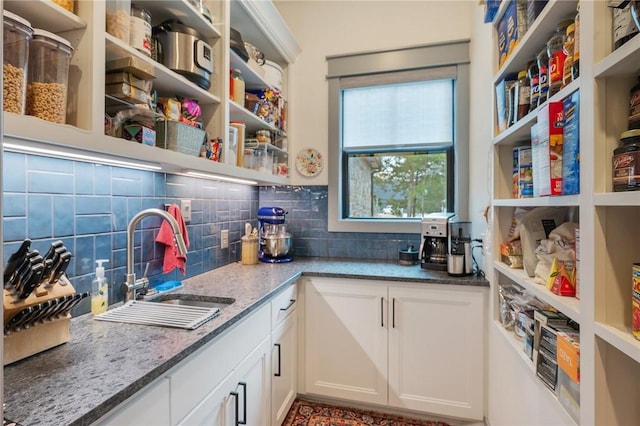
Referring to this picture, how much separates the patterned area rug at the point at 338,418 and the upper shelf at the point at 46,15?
2058 millimetres

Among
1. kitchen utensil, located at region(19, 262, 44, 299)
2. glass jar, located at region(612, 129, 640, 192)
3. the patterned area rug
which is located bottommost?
the patterned area rug

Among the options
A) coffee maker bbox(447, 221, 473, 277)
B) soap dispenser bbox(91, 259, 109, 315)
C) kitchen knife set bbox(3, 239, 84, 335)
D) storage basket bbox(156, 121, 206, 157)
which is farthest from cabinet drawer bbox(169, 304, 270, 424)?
coffee maker bbox(447, 221, 473, 277)

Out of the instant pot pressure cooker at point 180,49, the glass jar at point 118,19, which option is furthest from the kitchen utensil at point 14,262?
the instant pot pressure cooker at point 180,49

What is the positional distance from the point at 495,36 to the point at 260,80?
1.38m

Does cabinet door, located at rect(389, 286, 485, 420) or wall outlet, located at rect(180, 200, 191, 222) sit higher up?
wall outlet, located at rect(180, 200, 191, 222)

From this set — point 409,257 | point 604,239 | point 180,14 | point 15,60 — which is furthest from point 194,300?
point 604,239

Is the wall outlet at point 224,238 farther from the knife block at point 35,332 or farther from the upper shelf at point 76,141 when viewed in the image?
the knife block at point 35,332

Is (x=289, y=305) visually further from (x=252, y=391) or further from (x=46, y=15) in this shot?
(x=46, y=15)

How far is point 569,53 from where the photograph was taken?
991 mm

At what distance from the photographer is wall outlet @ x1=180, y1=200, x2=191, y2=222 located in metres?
1.85

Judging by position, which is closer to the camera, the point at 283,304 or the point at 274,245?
the point at 283,304

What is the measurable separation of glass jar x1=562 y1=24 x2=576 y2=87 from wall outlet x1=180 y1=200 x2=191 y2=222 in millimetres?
1750

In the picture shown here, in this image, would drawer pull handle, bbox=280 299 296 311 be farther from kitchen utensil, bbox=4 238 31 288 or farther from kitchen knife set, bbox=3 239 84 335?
kitchen utensil, bbox=4 238 31 288

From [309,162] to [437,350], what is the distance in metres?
1.57
